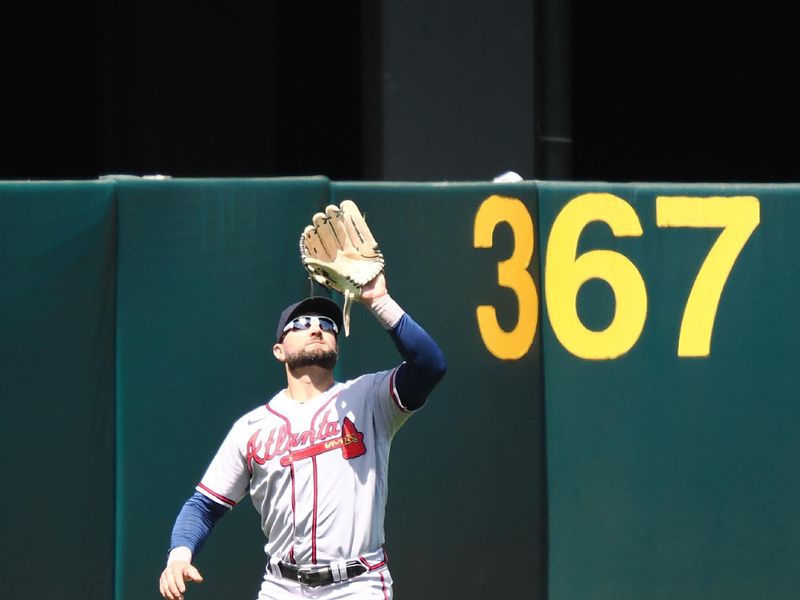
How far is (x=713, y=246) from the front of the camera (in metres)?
5.58

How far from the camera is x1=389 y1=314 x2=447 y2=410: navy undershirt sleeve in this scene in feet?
12.6

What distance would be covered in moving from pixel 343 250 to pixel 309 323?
32cm

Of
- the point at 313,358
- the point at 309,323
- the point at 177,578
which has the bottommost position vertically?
the point at 177,578

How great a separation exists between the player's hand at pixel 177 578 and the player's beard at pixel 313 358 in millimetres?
711

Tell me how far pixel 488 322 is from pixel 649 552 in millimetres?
1210

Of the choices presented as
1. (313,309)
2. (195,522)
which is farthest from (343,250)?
(195,522)

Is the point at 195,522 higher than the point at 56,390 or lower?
lower

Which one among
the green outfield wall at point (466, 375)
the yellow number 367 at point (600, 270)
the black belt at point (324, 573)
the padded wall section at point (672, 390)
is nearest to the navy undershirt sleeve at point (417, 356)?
the black belt at point (324, 573)

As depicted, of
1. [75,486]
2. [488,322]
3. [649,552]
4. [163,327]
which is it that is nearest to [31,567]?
[75,486]

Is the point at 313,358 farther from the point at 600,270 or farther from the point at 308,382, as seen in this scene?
the point at 600,270

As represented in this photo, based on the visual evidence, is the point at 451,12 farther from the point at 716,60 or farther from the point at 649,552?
the point at 716,60

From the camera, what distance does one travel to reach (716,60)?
38.8 ft

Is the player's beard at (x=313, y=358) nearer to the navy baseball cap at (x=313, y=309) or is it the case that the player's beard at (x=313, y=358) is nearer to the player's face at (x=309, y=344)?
the player's face at (x=309, y=344)

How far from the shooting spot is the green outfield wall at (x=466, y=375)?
482 cm
